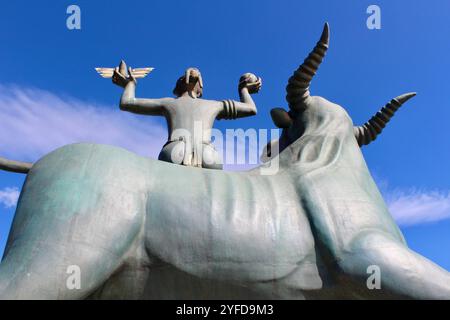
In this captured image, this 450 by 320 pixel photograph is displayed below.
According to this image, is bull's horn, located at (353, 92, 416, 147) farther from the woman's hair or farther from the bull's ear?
the woman's hair

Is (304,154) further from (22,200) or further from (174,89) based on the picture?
(22,200)

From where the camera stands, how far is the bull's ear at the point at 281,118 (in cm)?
489

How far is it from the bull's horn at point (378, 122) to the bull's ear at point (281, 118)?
2.29 ft

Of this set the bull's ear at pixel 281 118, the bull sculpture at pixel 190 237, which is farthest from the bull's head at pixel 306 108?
the bull sculpture at pixel 190 237

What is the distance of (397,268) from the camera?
328 centimetres

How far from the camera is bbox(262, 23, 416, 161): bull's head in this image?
4.36 meters

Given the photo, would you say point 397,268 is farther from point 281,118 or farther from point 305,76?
point 281,118

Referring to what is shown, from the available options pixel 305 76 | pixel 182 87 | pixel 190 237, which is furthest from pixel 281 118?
pixel 190 237

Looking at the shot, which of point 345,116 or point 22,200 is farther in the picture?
point 345,116

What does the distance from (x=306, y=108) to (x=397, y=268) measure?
6.17 feet
